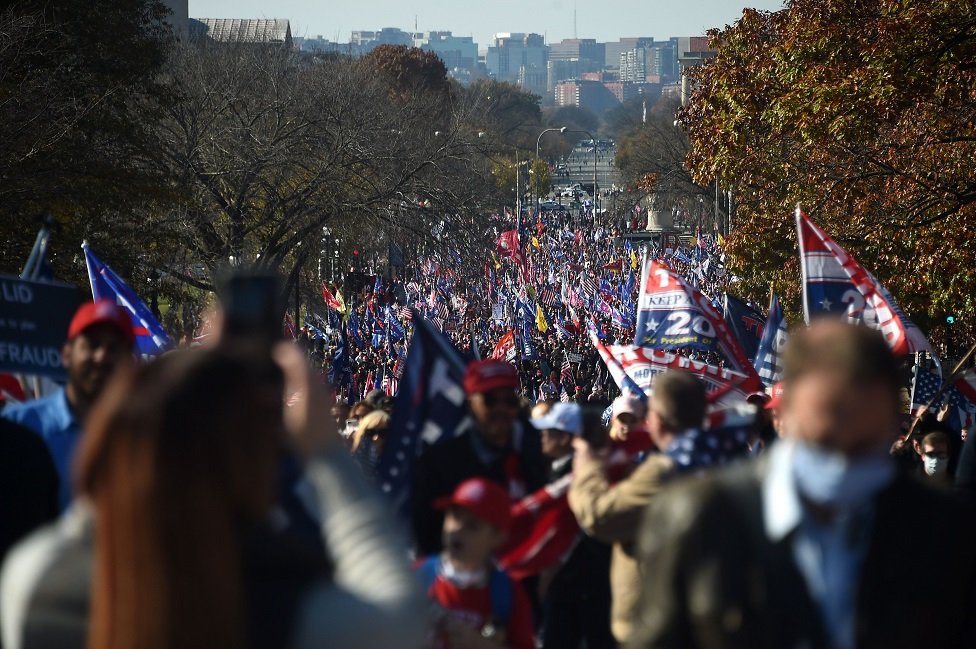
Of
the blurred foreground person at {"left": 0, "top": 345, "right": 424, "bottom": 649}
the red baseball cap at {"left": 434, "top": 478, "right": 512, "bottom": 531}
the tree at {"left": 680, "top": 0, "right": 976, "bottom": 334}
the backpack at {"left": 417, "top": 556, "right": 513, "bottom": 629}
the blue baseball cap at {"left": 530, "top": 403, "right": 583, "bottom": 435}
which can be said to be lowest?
the backpack at {"left": 417, "top": 556, "right": 513, "bottom": 629}

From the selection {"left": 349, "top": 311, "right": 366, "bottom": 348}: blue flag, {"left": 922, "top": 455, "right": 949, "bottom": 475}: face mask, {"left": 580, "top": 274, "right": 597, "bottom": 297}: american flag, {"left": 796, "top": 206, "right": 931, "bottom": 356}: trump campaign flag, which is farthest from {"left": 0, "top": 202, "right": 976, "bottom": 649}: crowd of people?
{"left": 580, "top": 274, "right": 597, "bottom": 297}: american flag

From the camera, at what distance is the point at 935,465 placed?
8695 mm

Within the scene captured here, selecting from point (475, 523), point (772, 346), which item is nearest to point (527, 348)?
point (772, 346)

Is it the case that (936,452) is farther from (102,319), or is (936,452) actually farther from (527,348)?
(527,348)

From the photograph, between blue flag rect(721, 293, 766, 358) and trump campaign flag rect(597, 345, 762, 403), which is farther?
blue flag rect(721, 293, 766, 358)

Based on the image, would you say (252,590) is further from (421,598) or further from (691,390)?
(691,390)

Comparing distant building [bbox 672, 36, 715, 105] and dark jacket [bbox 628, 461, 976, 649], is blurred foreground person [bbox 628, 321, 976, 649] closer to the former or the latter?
dark jacket [bbox 628, 461, 976, 649]

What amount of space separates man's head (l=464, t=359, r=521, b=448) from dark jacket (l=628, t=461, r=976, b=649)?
252cm

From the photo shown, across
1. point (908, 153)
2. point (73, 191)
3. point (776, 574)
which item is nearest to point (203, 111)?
point (73, 191)

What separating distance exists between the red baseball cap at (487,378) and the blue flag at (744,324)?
9224 mm

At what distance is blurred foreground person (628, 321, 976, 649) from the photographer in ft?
8.01

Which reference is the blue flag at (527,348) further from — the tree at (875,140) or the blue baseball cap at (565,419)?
the blue baseball cap at (565,419)

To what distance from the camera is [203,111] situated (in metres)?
28.3

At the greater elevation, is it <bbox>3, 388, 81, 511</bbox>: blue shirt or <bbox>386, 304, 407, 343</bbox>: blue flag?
<bbox>3, 388, 81, 511</bbox>: blue shirt
